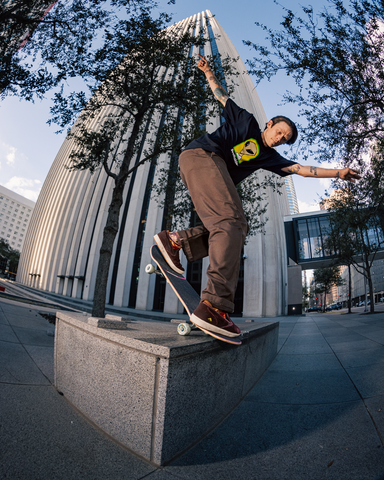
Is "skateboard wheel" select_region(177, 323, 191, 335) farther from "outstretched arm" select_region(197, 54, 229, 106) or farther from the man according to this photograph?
"outstretched arm" select_region(197, 54, 229, 106)

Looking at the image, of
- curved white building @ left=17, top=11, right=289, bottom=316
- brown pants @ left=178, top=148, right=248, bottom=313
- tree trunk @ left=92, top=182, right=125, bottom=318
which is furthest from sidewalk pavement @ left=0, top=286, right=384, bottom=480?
curved white building @ left=17, top=11, right=289, bottom=316

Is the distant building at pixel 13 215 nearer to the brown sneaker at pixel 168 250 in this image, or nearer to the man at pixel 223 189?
the brown sneaker at pixel 168 250

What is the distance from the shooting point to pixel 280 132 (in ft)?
7.30

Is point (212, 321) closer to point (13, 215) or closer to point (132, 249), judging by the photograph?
point (132, 249)

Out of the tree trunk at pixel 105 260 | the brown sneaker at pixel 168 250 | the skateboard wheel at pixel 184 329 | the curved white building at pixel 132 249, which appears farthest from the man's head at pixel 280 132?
the curved white building at pixel 132 249

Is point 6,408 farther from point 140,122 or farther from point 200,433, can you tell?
point 140,122

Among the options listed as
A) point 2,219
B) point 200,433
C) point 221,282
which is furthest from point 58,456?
point 2,219

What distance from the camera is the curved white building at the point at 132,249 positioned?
20500 millimetres

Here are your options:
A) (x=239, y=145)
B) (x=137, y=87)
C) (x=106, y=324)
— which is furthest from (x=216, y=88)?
(x=137, y=87)

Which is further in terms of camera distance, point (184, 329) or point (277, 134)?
point (277, 134)

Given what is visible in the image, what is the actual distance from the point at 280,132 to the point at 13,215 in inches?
6334

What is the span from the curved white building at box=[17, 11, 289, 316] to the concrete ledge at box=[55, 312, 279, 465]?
12332 mm

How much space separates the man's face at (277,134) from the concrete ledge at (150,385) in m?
1.86

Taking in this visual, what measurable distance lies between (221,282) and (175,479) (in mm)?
1028
